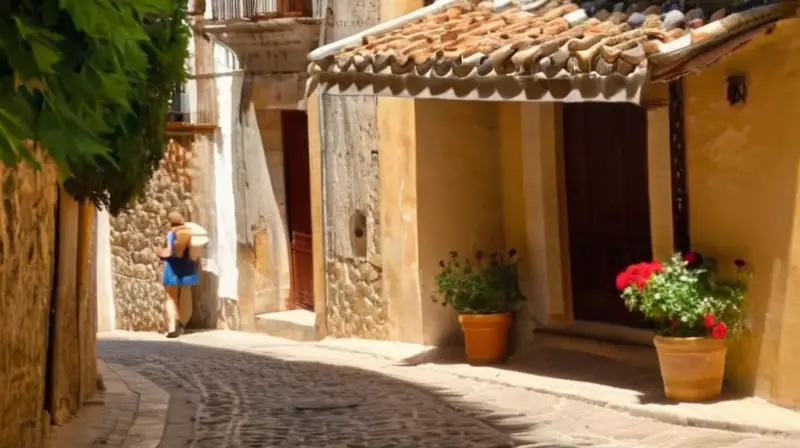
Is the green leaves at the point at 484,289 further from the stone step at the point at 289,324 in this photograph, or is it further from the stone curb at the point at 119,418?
the stone step at the point at 289,324

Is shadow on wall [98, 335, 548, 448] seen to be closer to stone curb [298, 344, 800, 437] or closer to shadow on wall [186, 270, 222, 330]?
stone curb [298, 344, 800, 437]

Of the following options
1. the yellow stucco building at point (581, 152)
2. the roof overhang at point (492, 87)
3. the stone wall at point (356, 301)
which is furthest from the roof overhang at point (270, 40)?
the roof overhang at point (492, 87)

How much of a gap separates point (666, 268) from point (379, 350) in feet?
15.3

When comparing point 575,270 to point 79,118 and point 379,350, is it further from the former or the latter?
point 79,118

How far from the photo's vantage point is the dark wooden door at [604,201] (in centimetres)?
1336

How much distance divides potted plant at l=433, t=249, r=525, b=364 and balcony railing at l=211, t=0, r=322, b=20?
194 inches

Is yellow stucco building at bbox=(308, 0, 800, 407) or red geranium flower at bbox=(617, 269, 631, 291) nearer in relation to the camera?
yellow stucco building at bbox=(308, 0, 800, 407)

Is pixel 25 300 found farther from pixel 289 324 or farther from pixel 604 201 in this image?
pixel 289 324

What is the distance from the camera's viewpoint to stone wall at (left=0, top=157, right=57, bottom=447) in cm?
885

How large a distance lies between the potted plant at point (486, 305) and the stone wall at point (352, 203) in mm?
2029

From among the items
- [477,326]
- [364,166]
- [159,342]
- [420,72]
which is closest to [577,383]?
[477,326]

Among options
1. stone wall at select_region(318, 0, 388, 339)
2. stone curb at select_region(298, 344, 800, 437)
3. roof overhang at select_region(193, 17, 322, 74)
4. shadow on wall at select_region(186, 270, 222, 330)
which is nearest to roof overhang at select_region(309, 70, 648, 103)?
stone wall at select_region(318, 0, 388, 339)

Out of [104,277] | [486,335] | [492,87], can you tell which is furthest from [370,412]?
[104,277]

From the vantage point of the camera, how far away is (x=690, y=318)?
10961mm
